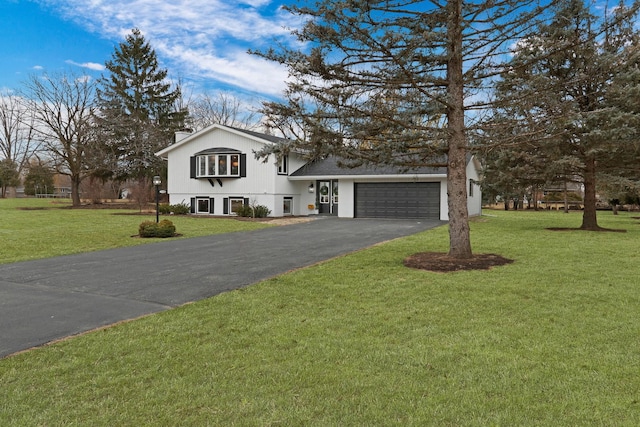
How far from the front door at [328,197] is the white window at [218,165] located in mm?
4995

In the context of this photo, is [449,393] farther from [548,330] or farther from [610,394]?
[548,330]

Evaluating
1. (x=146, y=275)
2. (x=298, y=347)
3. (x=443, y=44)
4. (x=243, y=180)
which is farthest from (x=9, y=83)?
(x=298, y=347)

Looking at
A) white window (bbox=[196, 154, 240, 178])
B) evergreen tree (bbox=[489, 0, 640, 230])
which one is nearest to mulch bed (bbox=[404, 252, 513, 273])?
evergreen tree (bbox=[489, 0, 640, 230])

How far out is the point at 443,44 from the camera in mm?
7754

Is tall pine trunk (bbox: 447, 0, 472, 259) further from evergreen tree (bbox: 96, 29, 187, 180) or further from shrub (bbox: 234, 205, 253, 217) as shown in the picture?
evergreen tree (bbox: 96, 29, 187, 180)

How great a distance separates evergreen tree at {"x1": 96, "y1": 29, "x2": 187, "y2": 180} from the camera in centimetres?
3331

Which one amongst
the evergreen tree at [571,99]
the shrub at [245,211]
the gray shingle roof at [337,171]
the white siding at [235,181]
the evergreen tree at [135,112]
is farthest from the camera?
the evergreen tree at [135,112]

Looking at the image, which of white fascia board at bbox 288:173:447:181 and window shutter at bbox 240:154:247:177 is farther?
window shutter at bbox 240:154:247:177

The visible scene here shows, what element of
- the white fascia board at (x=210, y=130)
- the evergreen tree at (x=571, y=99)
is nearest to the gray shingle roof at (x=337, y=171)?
the white fascia board at (x=210, y=130)

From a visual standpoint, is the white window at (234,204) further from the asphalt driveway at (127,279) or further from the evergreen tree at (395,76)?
the evergreen tree at (395,76)

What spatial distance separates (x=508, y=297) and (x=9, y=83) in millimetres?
42289

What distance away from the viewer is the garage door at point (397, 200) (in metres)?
21.3

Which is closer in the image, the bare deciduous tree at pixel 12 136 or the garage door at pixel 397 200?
the garage door at pixel 397 200

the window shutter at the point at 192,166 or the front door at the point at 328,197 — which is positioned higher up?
the window shutter at the point at 192,166
